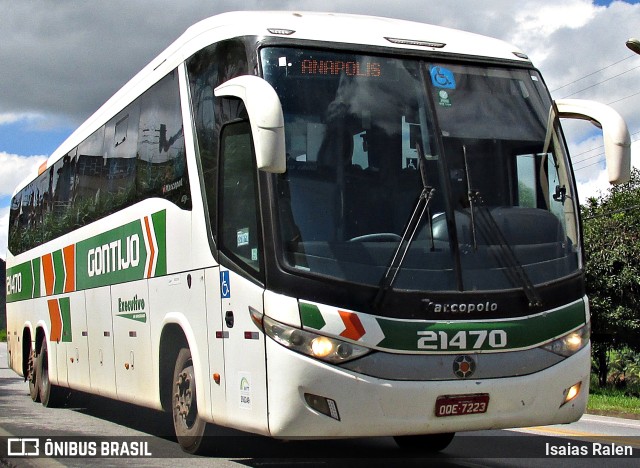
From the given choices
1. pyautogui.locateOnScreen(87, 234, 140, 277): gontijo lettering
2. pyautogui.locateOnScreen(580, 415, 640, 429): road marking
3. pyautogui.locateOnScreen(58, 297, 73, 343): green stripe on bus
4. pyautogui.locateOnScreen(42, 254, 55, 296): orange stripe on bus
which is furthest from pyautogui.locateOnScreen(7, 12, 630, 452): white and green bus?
pyautogui.locateOnScreen(580, 415, 640, 429): road marking

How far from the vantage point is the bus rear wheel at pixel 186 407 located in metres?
8.81

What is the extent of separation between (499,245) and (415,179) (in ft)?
2.56

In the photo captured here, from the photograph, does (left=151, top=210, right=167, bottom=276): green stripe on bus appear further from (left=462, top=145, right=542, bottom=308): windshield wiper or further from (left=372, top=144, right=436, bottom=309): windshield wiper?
(left=462, top=145, right=542, bottom=308): windshield wiper

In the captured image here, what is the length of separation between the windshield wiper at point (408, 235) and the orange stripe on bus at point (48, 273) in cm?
870

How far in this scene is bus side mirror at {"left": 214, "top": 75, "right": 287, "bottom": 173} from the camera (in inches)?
266

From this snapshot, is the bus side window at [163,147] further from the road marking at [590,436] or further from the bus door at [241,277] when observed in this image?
the road marking at [590,436]

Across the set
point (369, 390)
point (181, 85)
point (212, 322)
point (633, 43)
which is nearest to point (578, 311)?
point (369, 390)

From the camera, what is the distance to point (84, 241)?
42.0ft

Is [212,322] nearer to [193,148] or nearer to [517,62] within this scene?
[193,148]

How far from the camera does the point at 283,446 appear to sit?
9977mm

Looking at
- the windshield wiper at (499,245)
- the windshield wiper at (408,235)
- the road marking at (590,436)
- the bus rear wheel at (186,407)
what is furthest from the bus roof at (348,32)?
the road marking at (590,436)

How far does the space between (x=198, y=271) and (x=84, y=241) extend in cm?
471

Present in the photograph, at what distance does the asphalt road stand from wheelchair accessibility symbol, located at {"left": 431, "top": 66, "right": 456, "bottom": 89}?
3.26 m

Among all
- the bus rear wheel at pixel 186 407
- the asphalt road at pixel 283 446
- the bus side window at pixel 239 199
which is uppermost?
the bus side window at pixel 239 199
